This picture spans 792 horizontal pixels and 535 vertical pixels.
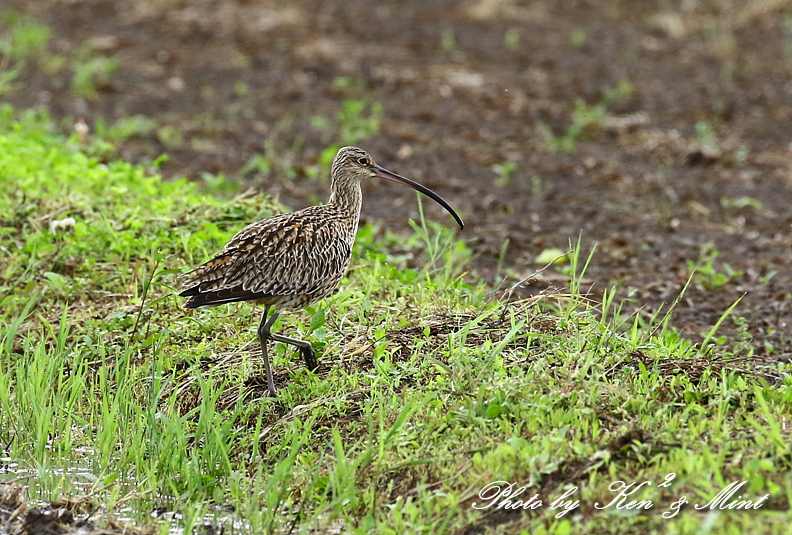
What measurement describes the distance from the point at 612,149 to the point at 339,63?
436 cm

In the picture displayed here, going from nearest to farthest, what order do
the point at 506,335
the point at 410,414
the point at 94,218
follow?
the point at 410,414, the point at 506,335, the point at 94,218

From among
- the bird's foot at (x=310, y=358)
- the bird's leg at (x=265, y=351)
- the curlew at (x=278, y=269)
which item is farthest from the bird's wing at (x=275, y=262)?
the bird's foot at (x=310, y=358)

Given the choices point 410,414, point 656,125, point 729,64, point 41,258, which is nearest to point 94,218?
point 41,258

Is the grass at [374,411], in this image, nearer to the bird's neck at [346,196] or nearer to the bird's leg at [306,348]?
the bird's leg at [306,348]

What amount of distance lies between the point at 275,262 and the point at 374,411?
3.51 feet

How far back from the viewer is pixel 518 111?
14.0 meters

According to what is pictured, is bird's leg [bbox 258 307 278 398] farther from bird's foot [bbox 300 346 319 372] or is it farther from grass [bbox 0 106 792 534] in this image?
bird's foot [bbox 300 346 319 372]

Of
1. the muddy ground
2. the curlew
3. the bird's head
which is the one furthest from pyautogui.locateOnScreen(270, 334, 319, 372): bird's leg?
the muddy ground

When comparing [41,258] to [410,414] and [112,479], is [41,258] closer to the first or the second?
[112,479]

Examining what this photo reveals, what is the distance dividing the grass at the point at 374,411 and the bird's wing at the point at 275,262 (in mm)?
353

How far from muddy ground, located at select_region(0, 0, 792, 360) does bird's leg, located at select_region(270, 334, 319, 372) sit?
87.9 inches

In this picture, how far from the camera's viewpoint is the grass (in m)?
5.14

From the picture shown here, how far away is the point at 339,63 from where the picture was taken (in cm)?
1559

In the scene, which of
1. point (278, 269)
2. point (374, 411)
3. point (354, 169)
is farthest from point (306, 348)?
point (354, 169)
